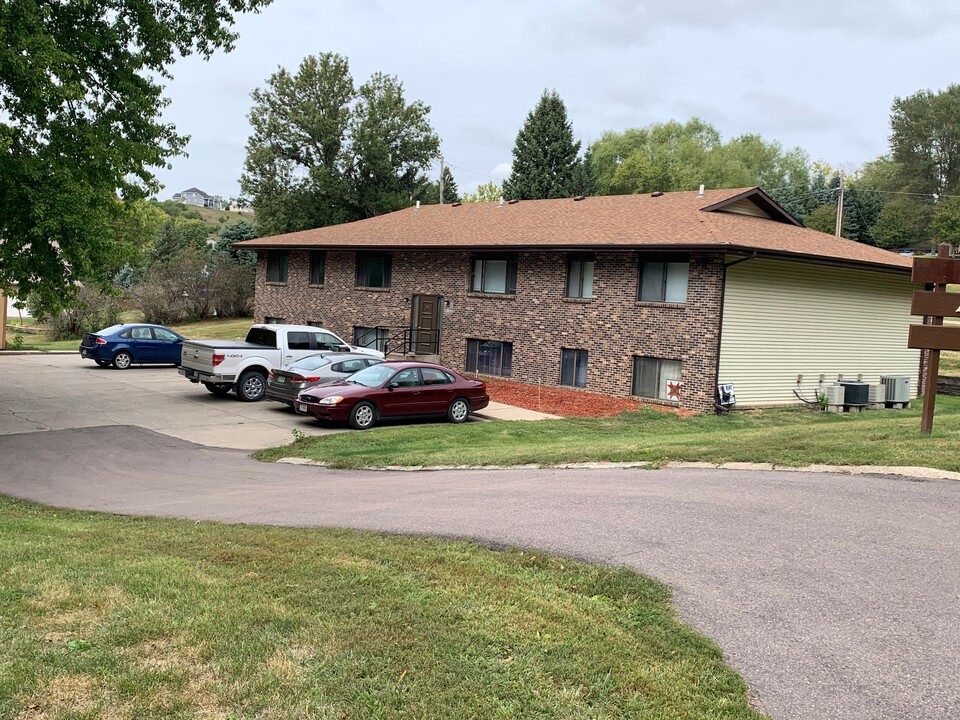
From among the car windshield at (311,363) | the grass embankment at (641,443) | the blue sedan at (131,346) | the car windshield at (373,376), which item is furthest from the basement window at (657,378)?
the blue sedan at (131,346)

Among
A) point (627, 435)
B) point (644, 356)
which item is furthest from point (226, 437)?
point (644, 356)

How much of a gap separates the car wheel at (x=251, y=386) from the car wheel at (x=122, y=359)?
9346 millimetres

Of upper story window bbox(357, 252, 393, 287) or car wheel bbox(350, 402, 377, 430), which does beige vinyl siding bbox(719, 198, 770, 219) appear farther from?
car wheel bbox(350, 402, 377, 430)

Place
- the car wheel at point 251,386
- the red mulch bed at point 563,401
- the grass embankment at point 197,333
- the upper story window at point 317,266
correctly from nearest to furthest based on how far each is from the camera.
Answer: the red mulch bed at point 563,401
the car wheel at point 251,386
the upper story window at point 317,266
the grass embankment at point 197,333

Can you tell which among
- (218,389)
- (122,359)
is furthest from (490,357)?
(122,359)

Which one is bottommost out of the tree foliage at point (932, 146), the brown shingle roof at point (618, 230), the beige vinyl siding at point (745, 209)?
A: the brown shingle roof at point (618, 230)

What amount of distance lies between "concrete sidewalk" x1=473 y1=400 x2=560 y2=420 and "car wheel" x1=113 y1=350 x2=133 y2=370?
14356 mm

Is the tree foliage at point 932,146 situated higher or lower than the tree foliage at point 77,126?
higher

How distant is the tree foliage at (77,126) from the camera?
1551cm

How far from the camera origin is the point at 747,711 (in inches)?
167

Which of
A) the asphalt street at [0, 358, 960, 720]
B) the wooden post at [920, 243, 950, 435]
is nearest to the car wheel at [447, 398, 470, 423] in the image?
the asphalt street at [0, 358, 960, 720]

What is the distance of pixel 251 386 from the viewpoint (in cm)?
2198

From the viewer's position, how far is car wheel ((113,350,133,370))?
29.1 meters

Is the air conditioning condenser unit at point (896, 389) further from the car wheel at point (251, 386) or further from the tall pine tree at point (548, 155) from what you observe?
the tall pine tree at point (548, 155)
